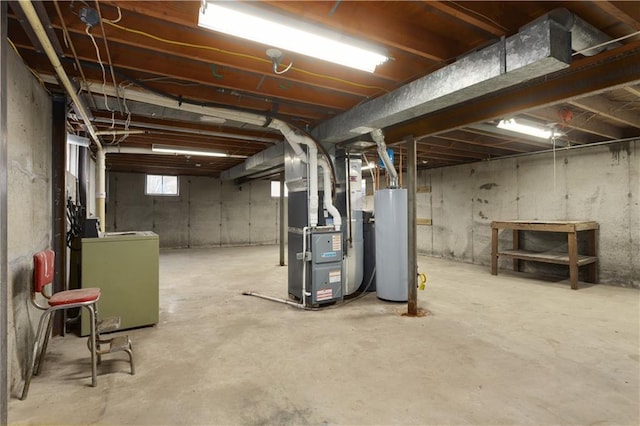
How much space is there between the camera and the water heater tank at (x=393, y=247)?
3.99 metres

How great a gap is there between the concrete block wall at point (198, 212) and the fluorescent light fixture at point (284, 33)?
8.30 m

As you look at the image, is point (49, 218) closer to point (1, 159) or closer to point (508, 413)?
point (1, 159)

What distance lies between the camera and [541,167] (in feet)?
18.5

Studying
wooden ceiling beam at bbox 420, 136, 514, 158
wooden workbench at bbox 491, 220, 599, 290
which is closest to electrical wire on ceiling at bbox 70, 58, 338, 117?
wooden ceiling beam at bbox 420, 136, 514, 158

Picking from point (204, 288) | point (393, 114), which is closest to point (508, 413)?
point (393, 114)

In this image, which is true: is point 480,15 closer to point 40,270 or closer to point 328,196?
point 328,196

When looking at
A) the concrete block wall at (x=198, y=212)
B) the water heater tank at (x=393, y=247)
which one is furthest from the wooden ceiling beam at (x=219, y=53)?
the concrete block wall at (x=198, y=212)

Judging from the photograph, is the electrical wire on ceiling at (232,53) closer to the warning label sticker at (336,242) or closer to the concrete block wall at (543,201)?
the warning label sticker at (336,242)

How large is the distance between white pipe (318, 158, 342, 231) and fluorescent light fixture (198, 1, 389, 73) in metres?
1.74

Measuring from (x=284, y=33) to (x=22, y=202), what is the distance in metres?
1.92

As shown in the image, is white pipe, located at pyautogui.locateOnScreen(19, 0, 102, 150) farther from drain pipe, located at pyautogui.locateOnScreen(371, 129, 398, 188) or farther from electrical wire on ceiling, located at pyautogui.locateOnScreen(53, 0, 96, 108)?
drain pipe, located at pyautogui.locateOnScreen(371, 129, 398, 188)

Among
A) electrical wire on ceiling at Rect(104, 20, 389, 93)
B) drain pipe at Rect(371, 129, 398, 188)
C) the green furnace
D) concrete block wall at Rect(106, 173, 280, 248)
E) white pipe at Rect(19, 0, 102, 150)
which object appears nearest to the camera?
white pipe at Rect(19, 0, 102, 150)

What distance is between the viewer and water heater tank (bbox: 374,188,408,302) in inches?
157

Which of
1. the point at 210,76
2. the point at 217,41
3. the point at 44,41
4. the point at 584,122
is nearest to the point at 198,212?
the point at 210,76
